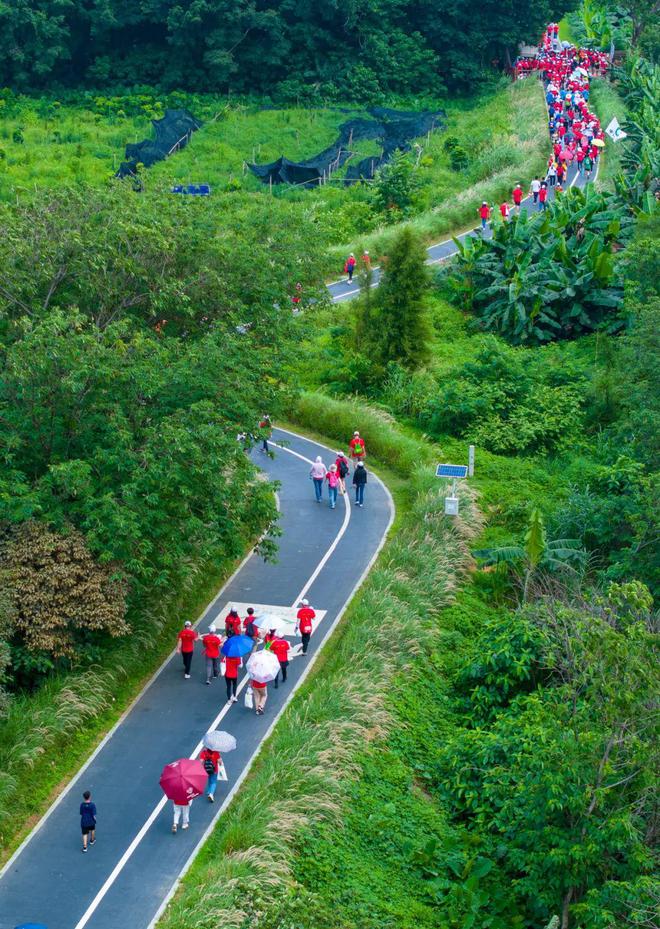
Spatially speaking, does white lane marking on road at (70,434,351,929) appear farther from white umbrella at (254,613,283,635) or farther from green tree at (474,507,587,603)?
green tree at (474,507,587,603)

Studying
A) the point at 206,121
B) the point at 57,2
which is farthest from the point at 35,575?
the point at 57,2

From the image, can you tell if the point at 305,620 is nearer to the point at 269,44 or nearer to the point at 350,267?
the point at 350,267

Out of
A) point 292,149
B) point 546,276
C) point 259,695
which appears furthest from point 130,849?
point 292,149

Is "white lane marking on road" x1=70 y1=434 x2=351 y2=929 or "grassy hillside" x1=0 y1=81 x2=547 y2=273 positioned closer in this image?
"white lane marking on road" x1=70 y1=434 x2=351 y2=929

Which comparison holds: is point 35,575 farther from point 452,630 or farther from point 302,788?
point 452,630

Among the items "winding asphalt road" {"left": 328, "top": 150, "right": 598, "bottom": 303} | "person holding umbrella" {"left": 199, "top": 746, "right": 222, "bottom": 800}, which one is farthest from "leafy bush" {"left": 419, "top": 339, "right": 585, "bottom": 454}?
"person holding umbrella" {"left": 199, "top": 746, "right": 222, "bottom": 800}

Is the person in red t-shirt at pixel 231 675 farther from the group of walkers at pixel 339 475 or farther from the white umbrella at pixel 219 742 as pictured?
the group of walkers at pixel 339 475

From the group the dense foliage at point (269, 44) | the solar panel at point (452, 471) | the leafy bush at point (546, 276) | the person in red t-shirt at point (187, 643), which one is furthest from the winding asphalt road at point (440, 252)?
the dense foliage at point (269, 44)
